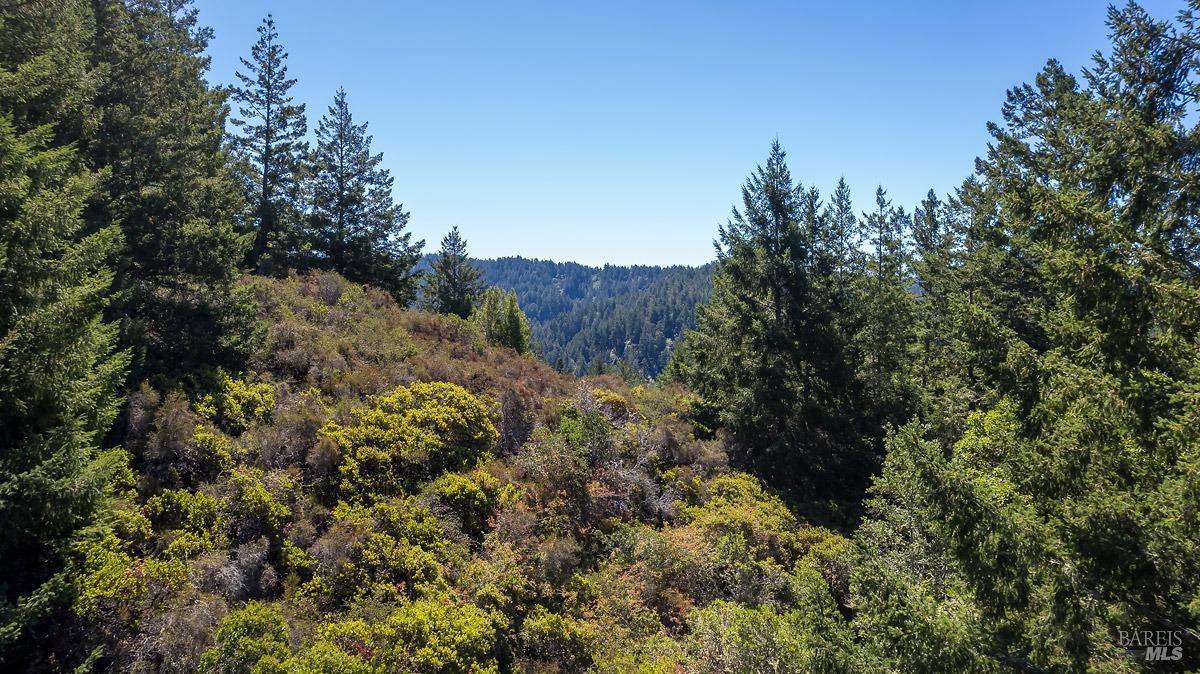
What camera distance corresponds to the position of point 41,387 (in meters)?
7.05

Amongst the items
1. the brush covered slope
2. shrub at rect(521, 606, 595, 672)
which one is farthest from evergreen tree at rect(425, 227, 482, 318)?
shrub at rect(521, 606, 595, 672)

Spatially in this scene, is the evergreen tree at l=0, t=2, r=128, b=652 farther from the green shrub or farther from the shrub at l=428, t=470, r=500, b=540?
the shrub at l=428, t=470, r=500, b=540

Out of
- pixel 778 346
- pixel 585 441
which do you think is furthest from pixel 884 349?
pixel 585 441

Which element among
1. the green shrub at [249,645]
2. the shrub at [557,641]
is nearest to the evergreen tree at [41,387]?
the green shrub at [249,645]

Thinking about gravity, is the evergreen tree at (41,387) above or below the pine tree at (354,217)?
below

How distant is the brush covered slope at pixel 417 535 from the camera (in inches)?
318

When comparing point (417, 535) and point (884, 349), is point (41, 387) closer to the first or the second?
point (417, 535)

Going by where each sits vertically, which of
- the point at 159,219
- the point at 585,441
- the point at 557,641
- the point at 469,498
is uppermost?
the point at 159,219

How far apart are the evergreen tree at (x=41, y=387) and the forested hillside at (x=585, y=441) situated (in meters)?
0.05

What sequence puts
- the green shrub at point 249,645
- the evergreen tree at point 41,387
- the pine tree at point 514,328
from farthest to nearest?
1. the pine tree at point 514,328
2. the green shrub at point 249,645
3. the evergreen tree at point 41,387

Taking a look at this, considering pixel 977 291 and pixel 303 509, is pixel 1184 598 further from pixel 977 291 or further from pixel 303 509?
pixel 977 291

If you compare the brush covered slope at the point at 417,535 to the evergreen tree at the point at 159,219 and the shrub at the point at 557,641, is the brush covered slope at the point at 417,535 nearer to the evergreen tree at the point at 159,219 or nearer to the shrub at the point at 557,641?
the shrub at the point at 557,641

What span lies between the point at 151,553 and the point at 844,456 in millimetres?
19228

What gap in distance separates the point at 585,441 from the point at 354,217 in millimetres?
18750
